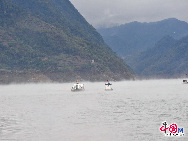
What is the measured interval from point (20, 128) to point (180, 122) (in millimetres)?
24819

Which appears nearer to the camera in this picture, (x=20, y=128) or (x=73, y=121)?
(x=20, y=128)

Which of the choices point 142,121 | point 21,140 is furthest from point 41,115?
point 21,140

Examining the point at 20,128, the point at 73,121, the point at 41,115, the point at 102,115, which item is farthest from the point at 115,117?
the point at 20,128

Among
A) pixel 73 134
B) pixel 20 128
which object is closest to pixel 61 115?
pixel 20 128

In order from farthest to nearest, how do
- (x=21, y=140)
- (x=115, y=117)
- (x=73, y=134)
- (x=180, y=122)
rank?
(x=115, y=117), (x=180, y=122), (x=73, y=134), (x=21, y=140)

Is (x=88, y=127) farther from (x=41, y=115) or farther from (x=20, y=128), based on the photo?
(x=41, y=115)

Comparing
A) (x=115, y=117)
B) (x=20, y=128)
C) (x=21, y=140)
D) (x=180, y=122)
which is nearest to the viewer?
(x=21, y=140)

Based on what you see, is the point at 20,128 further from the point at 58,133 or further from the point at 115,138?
the point at 115,138

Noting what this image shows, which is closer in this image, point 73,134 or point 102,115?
point 73,134

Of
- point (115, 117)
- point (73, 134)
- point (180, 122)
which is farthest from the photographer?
point (115, 117)

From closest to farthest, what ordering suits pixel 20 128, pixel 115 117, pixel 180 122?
pixel 20 128
pixel 180 122
pixel 115 117

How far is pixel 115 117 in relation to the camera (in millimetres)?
65250

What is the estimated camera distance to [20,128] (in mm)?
53281

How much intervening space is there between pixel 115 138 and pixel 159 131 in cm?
728
